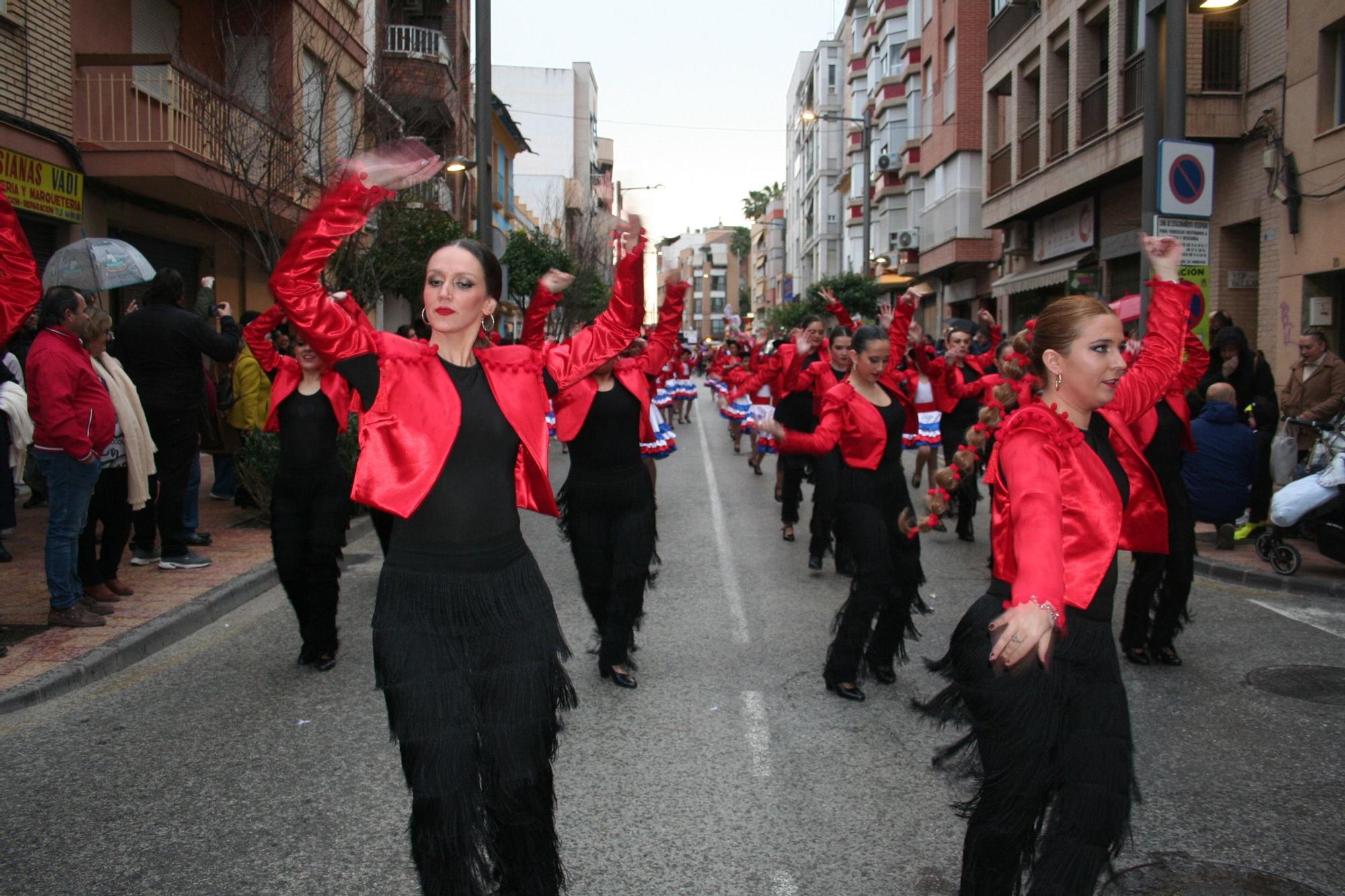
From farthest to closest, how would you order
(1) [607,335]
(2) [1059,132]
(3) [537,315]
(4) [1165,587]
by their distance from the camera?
(2) [1059,132] < (4) [1165,587] < (3) [537,315] < (1) [607,335]

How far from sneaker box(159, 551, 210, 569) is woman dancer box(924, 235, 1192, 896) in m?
7.08

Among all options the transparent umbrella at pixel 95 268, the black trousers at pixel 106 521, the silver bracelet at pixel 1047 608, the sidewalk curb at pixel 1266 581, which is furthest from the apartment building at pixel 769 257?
the silver bracelet at pixel 1047 608

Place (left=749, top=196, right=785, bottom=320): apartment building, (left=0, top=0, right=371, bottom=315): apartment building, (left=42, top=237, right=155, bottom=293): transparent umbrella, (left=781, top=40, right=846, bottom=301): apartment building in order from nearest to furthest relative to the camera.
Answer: (left=42, top=237, right=155, bottom=293): transparent umbrella < (left=0, top=0, right=371, bottom=315): apartment building < (left=781, top=40, right=846, bottom=301): apartment building < (left=749, top=196, right=785, bottom=320): apartment building

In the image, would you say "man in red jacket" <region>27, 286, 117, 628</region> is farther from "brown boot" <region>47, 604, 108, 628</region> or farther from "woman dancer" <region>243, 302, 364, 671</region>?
"woman dancer" <region>243, 302, 364, 671</region>

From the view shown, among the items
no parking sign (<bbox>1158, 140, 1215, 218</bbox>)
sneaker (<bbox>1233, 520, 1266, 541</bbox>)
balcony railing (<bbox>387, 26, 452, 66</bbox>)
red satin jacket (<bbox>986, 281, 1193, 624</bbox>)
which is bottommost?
sneaker (<bbox>1233, 520, 1266, 541</bbox>)

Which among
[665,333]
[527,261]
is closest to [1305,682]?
[665,333]

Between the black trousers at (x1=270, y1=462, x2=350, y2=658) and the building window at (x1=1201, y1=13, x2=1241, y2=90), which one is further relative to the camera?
the building window at (x1=1201, y1=13, x2=1241, y2=90)

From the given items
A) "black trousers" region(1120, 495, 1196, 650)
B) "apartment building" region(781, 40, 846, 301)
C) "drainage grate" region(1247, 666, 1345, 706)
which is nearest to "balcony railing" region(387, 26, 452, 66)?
"black trousers" region(1120, 495, 1196, 650)

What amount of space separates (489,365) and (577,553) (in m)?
2.94

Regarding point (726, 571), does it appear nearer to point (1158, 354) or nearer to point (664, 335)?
point (664, 335)

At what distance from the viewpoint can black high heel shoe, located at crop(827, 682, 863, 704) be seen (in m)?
5.67

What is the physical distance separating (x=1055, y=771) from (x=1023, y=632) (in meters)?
0.58

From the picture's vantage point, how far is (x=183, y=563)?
8.70 m

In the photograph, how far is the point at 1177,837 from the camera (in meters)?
3.98
